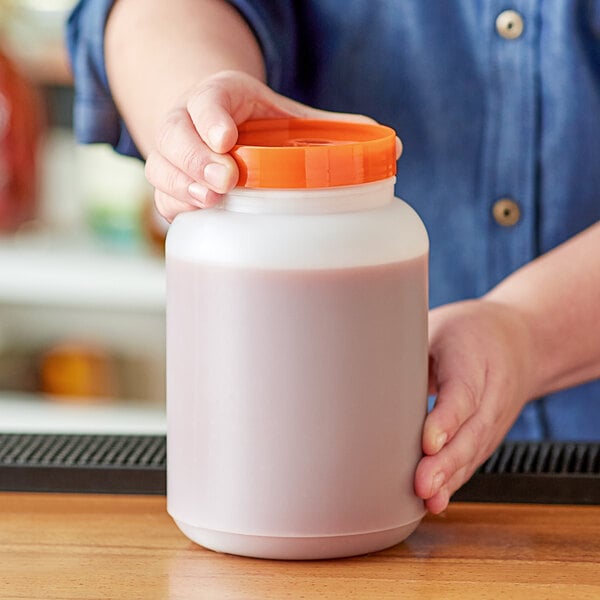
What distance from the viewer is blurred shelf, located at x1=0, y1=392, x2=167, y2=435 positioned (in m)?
2.03

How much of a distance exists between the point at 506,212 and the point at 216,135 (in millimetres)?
460

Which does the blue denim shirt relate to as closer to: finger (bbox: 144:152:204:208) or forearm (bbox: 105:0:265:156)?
forearm (bbox: 105:0:265:156)

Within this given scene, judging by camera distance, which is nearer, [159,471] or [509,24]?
[159,471]

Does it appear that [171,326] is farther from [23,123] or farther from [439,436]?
[23,123]

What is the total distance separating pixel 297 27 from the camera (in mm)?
1049

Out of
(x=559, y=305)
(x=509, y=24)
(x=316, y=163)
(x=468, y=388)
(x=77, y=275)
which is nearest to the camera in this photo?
(x=316, y=163)

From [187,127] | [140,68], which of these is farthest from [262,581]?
[140,68]

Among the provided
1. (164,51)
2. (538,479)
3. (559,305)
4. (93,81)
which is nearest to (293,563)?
(538,479)

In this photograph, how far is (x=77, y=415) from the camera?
2.06 meters

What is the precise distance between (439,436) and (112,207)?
134 centimetres

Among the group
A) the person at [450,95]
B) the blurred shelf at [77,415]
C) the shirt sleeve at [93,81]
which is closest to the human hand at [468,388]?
the person at [450,95]

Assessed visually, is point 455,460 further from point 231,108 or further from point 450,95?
point 450,95

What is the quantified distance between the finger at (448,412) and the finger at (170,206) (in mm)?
174

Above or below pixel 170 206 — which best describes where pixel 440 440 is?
below
